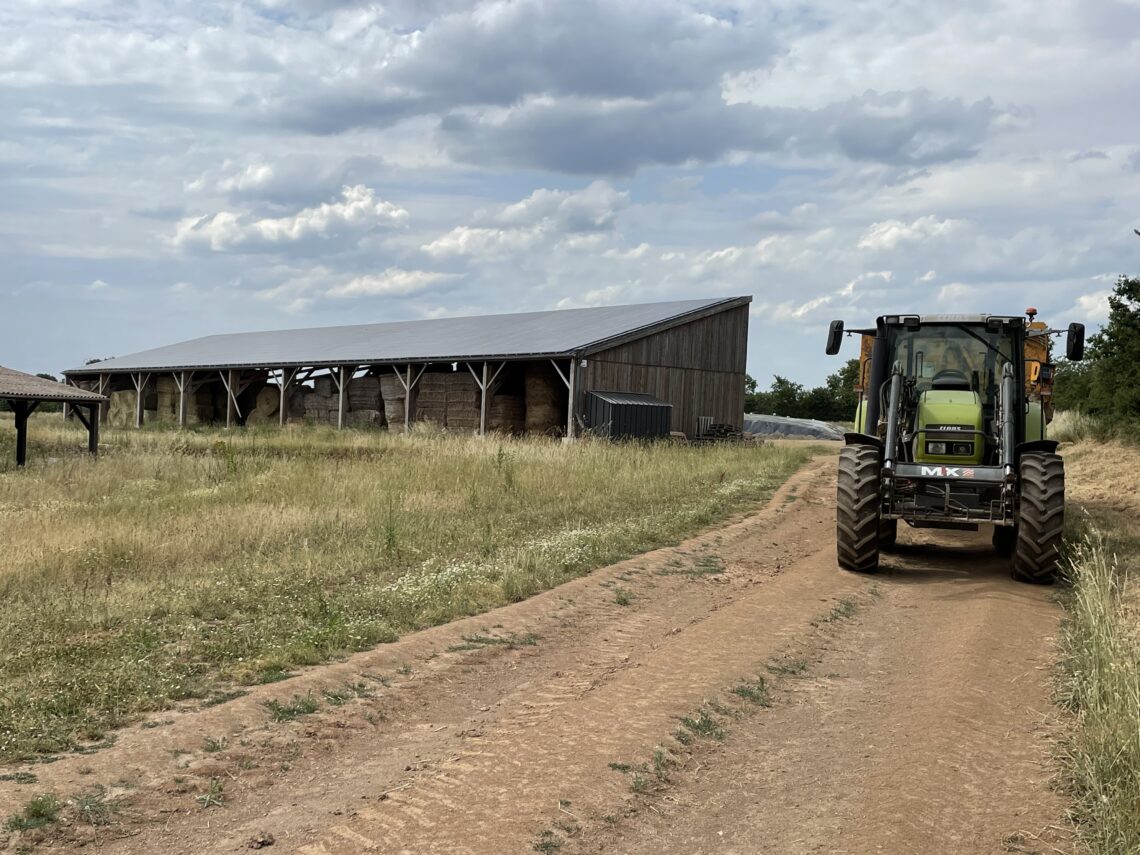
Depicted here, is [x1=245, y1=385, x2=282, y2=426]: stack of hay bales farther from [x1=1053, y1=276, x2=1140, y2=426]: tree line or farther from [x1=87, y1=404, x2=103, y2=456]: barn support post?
[x1=1053, y1=276, x2=1140, y2=426]: tree line

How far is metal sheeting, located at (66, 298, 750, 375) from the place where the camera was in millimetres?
31656

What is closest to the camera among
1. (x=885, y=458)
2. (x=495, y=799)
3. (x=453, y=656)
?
(x=495, y=799)

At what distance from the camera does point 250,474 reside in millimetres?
19344

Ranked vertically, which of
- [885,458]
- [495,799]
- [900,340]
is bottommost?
[495,799]

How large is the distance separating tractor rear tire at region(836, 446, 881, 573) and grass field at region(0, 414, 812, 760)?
2.36m

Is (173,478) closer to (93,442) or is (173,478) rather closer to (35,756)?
(93,442)

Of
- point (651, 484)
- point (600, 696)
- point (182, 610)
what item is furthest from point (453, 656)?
point (651, 484)

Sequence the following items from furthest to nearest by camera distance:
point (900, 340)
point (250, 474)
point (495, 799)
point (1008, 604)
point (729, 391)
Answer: point (729, 391)
point (250, 474)
point (900, 340)
point (1008, 604)
point (495, 799)

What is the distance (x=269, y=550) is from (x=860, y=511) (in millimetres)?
6562

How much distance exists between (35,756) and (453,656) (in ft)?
9.44

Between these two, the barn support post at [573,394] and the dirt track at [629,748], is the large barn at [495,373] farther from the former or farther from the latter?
the dirt track at [629,748]

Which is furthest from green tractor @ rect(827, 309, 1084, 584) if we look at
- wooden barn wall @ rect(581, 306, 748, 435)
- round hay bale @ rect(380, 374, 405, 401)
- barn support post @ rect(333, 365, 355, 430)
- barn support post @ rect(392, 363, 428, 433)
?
barn support post @ rect(333, 365, 355, 430)

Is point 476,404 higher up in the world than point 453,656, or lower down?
higher up

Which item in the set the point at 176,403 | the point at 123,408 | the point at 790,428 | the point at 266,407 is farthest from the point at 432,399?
the point at 123,408
